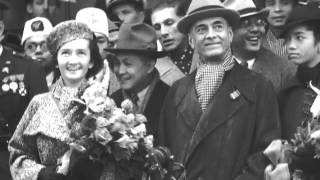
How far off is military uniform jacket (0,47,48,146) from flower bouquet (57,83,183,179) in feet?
5.35

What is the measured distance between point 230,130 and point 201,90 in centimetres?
44

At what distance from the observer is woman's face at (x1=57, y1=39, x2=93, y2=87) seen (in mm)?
7766

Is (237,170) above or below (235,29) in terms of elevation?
below

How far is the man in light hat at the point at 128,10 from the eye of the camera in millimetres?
9812

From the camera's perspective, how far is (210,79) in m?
7.64

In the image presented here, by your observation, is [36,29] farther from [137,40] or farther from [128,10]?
[137,40]

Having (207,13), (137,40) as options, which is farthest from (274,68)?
(137,40)

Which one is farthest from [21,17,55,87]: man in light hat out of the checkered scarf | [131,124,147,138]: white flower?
[131,124,147,138]: white flower

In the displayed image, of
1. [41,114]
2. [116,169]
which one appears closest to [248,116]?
[116,169]

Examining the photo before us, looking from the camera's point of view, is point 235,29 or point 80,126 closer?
point 80,126

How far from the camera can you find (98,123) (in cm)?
691

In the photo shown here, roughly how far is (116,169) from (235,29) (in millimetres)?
1877

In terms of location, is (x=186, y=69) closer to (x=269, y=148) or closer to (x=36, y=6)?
(x=269, y=148)

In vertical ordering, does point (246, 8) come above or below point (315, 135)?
above
